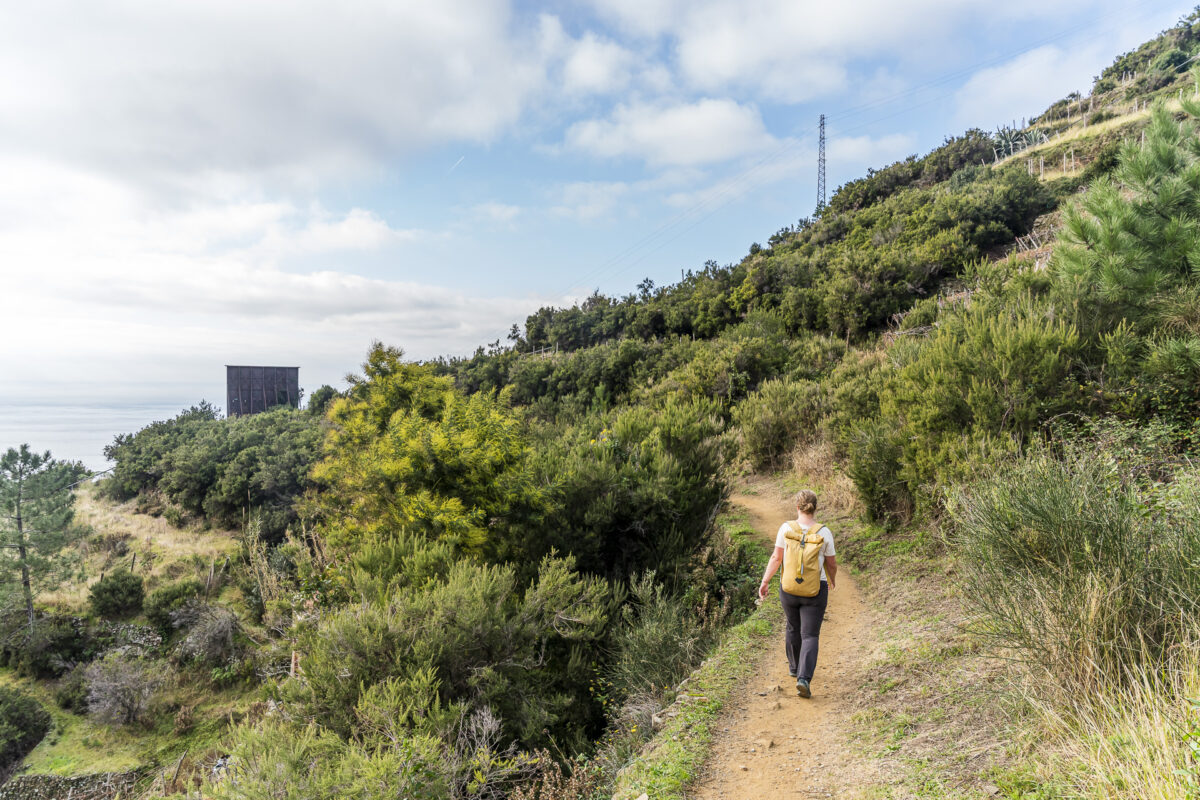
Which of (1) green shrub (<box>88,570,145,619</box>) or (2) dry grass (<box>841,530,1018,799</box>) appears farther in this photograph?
(1) green shrub (<box>88,570,145,619</box>)

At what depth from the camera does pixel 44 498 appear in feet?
69.6

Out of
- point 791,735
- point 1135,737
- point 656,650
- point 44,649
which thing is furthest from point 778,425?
point 44,649

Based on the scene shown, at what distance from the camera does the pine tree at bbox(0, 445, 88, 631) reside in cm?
1916

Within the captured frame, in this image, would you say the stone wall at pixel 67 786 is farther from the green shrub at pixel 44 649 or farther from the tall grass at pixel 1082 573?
the tall grass at pixel 1082 573

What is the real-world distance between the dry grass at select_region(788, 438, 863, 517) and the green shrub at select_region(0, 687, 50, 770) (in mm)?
20100

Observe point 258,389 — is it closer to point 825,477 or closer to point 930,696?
point 825,477

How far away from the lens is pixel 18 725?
45.0 ft

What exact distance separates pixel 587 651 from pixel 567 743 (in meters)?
1.08

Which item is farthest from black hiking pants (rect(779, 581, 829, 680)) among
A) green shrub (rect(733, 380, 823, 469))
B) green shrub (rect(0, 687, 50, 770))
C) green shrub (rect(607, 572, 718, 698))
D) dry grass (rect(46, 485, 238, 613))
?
dry grass (rect(46, 485, 238, 613))

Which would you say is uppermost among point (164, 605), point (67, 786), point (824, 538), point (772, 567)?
point (824, 538)

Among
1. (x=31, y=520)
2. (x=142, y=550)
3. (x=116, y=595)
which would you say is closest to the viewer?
(x=116, y=595)

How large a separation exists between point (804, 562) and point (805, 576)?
0.11 meters

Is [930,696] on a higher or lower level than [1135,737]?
lower

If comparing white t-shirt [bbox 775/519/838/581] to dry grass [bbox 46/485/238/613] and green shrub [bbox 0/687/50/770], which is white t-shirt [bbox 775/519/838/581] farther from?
dry grass [bbox 46/485/238/613]
